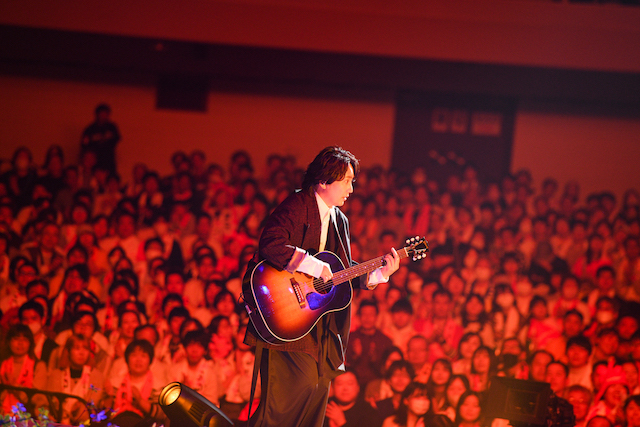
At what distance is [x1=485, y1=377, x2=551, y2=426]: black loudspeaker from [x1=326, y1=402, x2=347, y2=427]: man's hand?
3.14 ft

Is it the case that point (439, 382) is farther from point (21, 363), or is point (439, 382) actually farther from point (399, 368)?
point (21, 363)

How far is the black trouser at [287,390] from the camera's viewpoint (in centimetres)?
263

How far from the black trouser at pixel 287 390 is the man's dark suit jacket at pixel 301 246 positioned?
78 millimetres

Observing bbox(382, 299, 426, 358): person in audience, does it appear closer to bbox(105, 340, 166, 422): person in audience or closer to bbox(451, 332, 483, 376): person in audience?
bbox(451, 332, 483, 376): person in audience

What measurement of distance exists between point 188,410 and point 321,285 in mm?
952

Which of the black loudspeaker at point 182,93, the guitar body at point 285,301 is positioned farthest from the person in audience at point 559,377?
the black loudspeaker at point 182,93

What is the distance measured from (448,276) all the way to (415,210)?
4.43 feet

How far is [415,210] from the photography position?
6.34 meters

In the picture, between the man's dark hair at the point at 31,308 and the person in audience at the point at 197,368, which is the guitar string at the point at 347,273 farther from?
the man's dark hair at the point at 31,308

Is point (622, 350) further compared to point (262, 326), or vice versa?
point (622, 350)

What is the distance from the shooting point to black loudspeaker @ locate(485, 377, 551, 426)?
345 cm

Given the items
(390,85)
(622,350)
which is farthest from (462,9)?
(622,350)

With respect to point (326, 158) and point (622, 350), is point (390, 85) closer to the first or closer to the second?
point (622, 350)

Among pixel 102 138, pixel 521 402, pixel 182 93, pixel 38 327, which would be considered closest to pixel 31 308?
pixel 38 327
